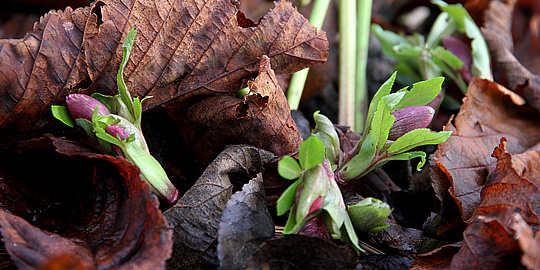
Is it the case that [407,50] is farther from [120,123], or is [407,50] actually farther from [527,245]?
[120,123]

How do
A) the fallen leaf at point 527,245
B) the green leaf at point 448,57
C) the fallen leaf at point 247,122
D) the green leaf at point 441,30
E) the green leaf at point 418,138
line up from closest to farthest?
1. the fallen leaf at point 527,245
2. the green leaf at point 418,138
3. the fallen leaf at point 247,122
4. the green leaf at point 448,57
5. the green leaf at point 441,30

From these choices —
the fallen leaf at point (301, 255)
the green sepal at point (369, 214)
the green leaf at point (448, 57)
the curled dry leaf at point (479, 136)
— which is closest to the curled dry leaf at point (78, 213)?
the fallen leaf at point (301, 255)

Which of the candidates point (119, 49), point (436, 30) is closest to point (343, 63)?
point (436, 30)

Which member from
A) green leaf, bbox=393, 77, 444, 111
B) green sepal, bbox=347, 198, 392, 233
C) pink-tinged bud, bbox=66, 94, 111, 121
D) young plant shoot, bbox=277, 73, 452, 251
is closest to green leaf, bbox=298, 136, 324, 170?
young plant shoot, bbox=277, 73, 452, 251

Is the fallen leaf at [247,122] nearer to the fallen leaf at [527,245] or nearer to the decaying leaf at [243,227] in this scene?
the decaying leaf at [243,227]

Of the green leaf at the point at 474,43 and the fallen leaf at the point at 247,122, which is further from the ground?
the fallen leaf at the point at 247,122

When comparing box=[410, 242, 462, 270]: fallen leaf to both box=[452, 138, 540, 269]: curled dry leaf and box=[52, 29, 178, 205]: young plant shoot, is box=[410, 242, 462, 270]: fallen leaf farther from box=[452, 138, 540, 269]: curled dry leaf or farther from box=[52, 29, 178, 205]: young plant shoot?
box=[52, 29, 178, 205]: young plant shoot

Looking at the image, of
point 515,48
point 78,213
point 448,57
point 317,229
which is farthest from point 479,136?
point 78,213
